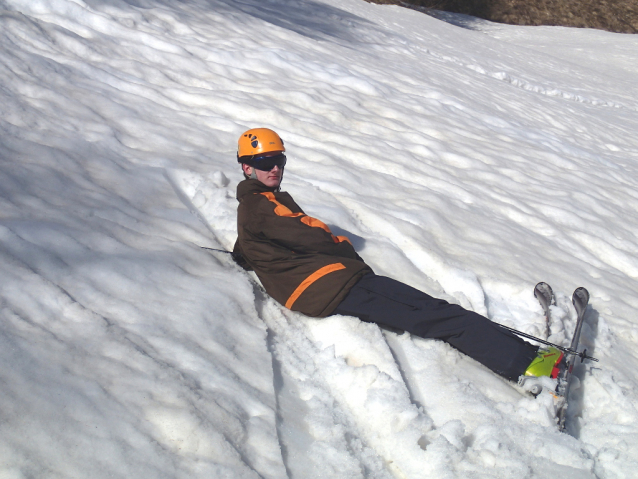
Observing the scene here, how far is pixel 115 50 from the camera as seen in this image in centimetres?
627

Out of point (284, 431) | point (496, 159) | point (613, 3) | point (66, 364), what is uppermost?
point (613, 3)

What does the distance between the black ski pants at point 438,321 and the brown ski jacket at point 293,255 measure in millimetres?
100

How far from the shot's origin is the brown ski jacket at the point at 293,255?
2.86m

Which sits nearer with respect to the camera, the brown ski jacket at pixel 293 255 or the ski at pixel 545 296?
the brown ski jacket at pixel 293 255

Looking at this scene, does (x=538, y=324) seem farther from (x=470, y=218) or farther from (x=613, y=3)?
(x=613, y=3)

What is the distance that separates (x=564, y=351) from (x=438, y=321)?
0.66 meters

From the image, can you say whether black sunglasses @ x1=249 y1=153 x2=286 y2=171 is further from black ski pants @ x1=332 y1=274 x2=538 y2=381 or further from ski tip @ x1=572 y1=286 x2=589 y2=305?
ski tip @ x1=572 y1=286 x2=589 y2=305

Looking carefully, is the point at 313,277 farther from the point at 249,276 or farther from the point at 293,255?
the point at 249,276

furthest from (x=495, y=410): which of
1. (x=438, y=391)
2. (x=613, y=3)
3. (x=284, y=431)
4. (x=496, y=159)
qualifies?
(x=613, y=3)

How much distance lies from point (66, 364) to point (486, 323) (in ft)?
6.29

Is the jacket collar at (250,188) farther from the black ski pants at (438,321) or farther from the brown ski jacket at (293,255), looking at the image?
the black ski pants at (438,321)

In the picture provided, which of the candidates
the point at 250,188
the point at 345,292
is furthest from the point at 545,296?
the point at 250,188

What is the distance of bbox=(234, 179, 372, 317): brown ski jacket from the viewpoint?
2.86 m

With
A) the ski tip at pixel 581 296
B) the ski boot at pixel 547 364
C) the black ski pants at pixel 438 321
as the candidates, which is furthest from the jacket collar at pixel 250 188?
the ski tip at pixel 581 296
